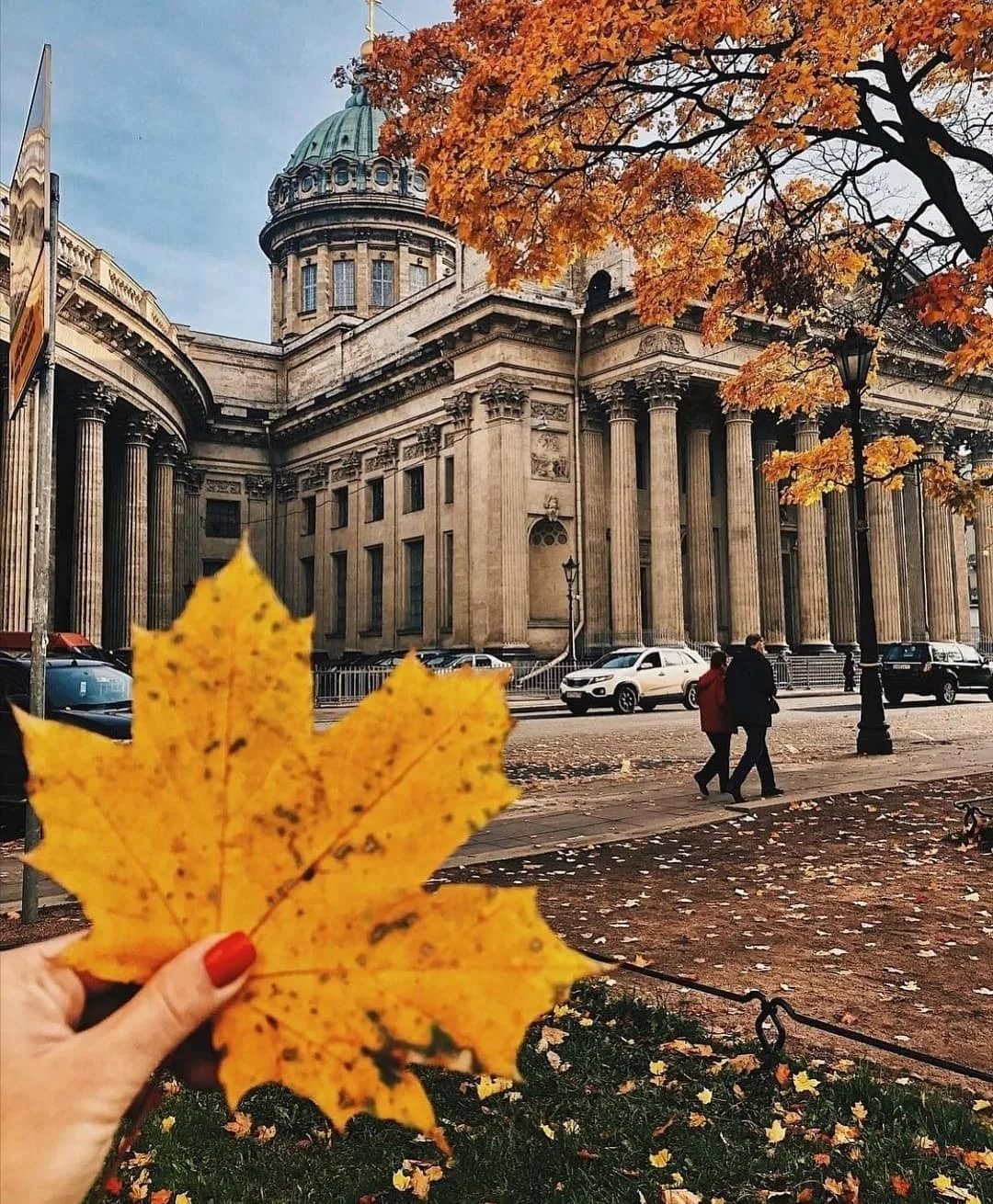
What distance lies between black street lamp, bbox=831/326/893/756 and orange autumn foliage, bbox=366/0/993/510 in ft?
6.06

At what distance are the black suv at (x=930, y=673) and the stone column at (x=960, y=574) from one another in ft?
50.6

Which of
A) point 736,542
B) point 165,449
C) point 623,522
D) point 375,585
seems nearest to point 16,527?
point 165,449

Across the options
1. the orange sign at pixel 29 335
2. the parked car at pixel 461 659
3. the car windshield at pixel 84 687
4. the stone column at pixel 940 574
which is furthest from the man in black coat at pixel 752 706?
the stone column at pixel 940 574

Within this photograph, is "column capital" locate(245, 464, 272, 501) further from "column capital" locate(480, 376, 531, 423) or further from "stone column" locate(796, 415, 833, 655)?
"stone column" locate(796, 415, 833, 655)

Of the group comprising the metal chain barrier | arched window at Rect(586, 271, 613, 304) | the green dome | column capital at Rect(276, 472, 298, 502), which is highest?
the green dome

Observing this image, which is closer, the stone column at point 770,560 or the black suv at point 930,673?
the black suv at point 930,673

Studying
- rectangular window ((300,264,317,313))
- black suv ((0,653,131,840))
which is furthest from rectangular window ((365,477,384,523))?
black suv ((0,653,131,840))

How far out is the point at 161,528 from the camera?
38156 mm

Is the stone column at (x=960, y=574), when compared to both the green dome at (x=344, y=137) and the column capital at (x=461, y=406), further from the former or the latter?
the green dome at (x=344, y=137)

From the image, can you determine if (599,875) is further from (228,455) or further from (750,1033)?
(228,455)

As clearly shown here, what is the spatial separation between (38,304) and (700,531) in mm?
37090

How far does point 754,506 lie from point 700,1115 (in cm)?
4054

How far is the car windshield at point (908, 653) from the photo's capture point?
105ft

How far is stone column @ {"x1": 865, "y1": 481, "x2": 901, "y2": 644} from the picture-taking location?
43.8 metres
